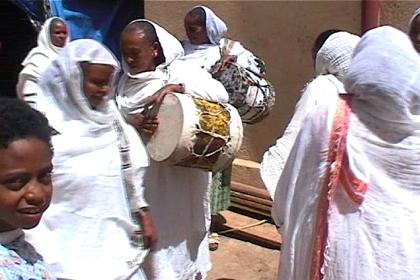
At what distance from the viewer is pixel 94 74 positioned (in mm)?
3814

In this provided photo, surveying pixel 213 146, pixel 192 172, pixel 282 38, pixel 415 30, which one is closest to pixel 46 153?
pixel 213 146

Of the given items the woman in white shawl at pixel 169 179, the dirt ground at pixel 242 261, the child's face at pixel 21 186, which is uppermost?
the child's face at pixel 21 186

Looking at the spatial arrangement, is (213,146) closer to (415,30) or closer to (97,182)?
(97,182)

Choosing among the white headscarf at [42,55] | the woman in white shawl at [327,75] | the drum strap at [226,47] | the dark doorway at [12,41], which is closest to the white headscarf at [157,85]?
the woman in white shawl at [327,75]

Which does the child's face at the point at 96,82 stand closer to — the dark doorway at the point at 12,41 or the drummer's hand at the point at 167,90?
the drummer's hand at the point at 167,90

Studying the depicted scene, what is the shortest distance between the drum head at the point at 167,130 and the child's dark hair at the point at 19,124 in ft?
5.56

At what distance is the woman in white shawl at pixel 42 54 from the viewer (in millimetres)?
5660

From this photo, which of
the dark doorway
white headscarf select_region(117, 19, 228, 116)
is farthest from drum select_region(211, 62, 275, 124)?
the dark doorway

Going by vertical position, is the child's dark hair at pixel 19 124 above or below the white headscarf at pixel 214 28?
above

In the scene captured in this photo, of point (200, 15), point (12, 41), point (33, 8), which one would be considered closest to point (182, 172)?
point (200, 15)

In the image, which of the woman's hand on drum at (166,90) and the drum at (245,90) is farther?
the drum at (245,90)

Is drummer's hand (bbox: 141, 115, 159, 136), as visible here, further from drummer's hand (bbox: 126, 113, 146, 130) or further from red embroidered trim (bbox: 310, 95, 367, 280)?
red embroidered trim (bbox: 310, 95, 367, 280)

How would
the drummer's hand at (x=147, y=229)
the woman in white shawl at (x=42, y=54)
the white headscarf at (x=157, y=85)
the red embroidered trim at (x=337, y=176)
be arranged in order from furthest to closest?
the woman in white shawl at (x=42, y=54) → the white headscarf at (x=157, y=85) → the drummer's hand at (x=147, y=229) → the red embroidered trim at (x=337, y=176)

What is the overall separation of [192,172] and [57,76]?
134cm
